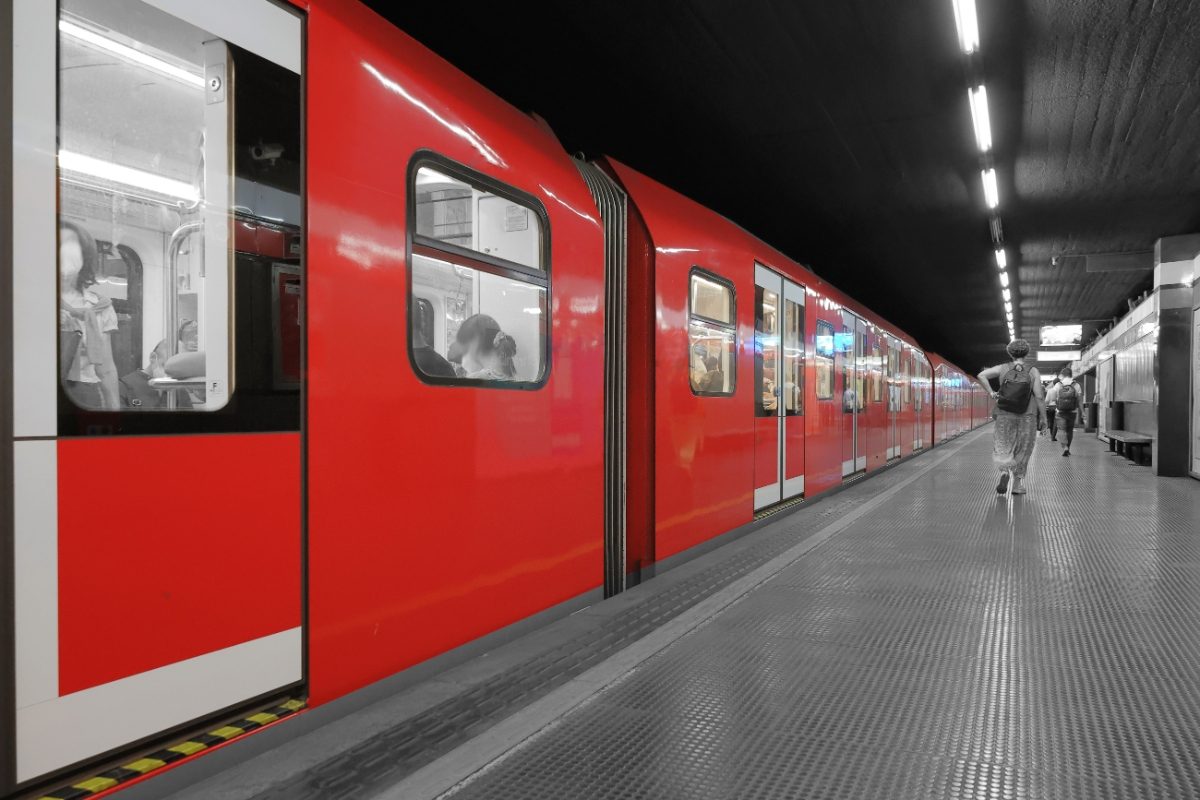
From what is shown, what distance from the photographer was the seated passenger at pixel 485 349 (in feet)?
11.9

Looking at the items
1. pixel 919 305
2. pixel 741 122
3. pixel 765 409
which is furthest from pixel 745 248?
pixel 919 305

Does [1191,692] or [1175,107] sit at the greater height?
[1175,107]

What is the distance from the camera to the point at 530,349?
4.02 meters

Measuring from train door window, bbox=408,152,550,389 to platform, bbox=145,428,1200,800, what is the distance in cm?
131

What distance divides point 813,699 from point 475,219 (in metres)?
2.43

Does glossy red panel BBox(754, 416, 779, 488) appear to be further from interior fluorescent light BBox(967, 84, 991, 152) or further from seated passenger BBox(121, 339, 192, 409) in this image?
seated passenger BBox(121, 339, 192, 409)

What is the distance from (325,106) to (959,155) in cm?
919

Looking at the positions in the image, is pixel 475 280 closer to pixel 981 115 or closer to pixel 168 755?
pixel 168 755

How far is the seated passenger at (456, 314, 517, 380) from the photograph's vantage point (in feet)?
11.9

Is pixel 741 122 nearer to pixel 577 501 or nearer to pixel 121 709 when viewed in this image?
pixel 577 501

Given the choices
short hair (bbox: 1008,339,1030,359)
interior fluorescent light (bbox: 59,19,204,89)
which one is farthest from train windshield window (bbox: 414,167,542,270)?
short hair (bbox: 1008,339,1030,359)

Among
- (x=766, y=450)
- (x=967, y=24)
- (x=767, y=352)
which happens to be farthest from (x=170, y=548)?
(x=967, y=24)

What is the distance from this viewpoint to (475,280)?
12.0 feet

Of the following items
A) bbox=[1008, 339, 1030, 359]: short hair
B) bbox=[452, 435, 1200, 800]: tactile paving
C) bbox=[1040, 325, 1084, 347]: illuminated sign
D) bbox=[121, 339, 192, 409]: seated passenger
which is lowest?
bbox=[452, 435, 1200, 800]: tactile paving
